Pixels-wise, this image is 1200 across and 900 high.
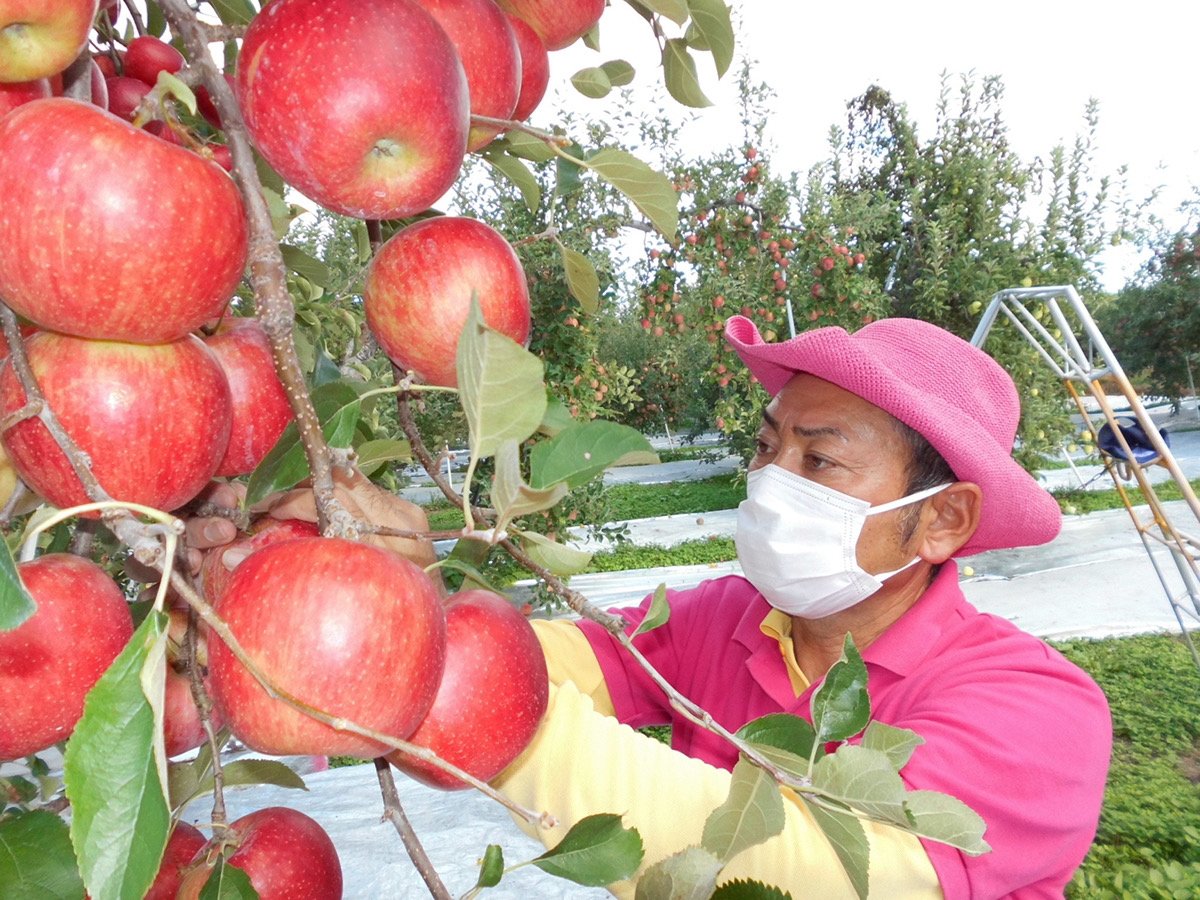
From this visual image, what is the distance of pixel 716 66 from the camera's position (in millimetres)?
794

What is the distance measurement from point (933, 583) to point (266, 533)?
1.20 m

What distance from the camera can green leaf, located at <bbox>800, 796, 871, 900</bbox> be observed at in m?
0.52

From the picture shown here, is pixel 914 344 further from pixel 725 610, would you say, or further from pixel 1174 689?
pixel 1174 689

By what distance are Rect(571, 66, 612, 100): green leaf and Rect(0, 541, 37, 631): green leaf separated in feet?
2.10

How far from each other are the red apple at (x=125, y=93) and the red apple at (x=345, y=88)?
0.86 ft

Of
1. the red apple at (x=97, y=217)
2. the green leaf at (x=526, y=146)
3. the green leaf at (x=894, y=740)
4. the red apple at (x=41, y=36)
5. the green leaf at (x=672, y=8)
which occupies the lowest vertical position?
the green leaf at (x=894, y=740)

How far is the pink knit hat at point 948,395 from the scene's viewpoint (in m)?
1.29

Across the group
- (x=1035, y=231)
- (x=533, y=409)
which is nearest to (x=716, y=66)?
(x=533, y=409)

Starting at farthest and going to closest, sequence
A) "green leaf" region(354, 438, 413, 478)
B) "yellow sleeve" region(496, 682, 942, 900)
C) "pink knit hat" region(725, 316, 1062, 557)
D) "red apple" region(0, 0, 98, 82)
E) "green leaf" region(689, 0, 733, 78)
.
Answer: "pink knit hat" region(725, 316, 1062, 557) < "yellow sleeve" region(496, 682, 942, 900) < "green leaf" region(689, 0, 733, 78) < "green leaf" region(354, 438, 413, 478) < "red apple" region(0, 0, 98, 82)

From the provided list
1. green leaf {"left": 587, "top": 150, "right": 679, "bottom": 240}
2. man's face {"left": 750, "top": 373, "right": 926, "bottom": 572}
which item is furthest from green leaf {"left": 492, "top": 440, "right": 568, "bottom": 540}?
man's face {"left": 750, "top": 373, "right": 926, "bottom": 572}

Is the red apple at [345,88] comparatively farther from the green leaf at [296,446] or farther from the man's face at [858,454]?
the man's face at [858,454]

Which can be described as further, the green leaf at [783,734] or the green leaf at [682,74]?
the green leaf at [682,74]

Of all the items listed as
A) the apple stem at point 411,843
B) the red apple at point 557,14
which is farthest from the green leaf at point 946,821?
the red apple at point 557,14

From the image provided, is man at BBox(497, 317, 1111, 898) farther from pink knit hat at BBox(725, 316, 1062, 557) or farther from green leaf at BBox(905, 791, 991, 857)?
green leaf at BBox(905, 791, 991, 857)
